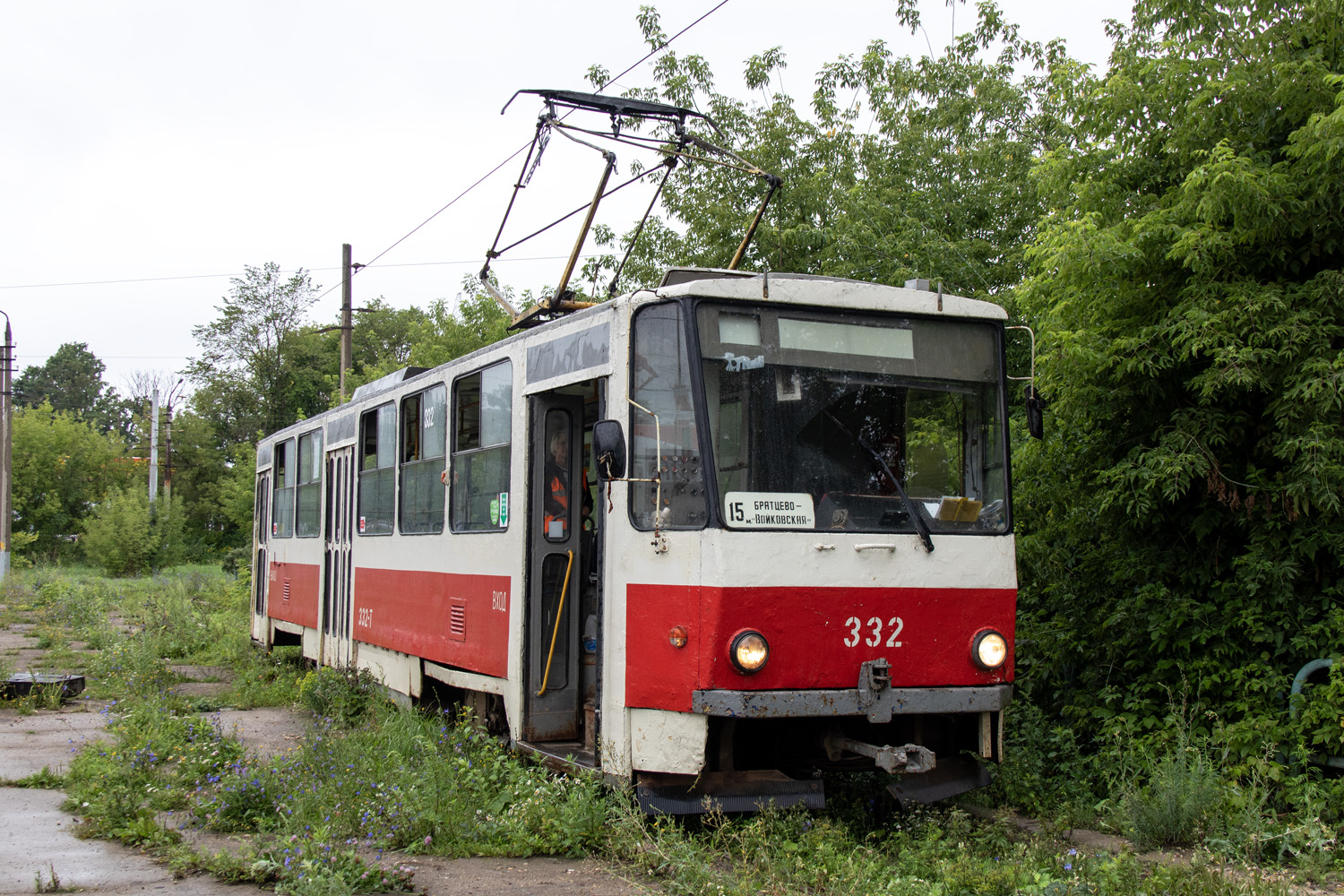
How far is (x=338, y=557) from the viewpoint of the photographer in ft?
40.4

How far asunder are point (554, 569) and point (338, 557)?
5551 millimetres

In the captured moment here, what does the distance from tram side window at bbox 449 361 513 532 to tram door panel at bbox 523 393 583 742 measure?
14.5 inches

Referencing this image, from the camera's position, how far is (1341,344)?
731cm

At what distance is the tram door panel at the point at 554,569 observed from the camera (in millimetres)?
7434

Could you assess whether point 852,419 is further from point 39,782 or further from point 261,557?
point 261,557

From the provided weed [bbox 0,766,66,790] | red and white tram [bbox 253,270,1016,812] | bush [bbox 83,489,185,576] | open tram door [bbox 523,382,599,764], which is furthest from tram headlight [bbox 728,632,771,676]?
bush [bbox 83,489,185,576]

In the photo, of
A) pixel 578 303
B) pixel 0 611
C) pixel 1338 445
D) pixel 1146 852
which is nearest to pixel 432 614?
pixel 578 303

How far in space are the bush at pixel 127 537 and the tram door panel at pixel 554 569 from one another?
39062mm

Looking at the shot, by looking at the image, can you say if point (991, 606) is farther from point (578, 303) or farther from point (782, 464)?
point (578, 303)

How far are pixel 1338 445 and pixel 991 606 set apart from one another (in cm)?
239

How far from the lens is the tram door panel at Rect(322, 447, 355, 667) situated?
466 inches

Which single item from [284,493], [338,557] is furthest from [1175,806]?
[284,493]

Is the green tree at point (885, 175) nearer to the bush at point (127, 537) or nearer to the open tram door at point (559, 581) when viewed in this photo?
the open tram door at point (559, 581)

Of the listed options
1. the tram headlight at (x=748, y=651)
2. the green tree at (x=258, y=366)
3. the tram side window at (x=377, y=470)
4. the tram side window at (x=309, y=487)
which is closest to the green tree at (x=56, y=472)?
the green tree at (x=258, y=366)
